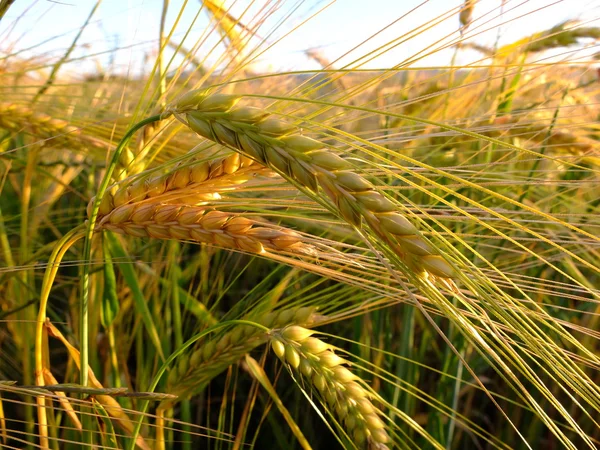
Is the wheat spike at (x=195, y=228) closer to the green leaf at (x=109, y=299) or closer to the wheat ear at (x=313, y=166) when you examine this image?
the wheat ear at (x=313, y=166)

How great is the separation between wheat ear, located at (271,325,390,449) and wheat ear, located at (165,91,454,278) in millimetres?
286

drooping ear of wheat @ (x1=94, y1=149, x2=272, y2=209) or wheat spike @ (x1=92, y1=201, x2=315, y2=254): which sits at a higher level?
drooping ear of wheat @ (x1=94, y1=149, x2=272, y2=209)

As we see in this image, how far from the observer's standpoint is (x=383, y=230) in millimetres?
524

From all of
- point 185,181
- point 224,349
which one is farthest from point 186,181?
point 224,349

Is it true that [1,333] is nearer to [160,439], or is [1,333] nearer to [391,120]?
[160,439]

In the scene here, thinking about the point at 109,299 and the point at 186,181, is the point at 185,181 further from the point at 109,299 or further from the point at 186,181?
the point at 109,299

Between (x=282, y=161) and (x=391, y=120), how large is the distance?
3.35ft

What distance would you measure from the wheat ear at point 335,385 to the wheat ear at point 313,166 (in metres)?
0.29

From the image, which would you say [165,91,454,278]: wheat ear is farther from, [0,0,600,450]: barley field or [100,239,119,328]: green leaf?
[100,239,119,328]: green leaf

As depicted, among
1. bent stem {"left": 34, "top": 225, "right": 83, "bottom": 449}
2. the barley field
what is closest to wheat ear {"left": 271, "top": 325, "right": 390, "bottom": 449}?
the barley field

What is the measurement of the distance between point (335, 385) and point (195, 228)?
283 millimetres

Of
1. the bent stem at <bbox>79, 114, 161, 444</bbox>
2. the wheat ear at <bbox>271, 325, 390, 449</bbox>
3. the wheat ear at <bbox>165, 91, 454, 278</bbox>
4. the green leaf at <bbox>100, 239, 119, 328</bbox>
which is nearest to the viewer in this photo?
the wheat ear at <bbox>165, 91, 454, 278</bbox>

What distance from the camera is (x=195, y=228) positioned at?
2.23 ft

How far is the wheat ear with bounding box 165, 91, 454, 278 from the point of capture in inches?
20.4
